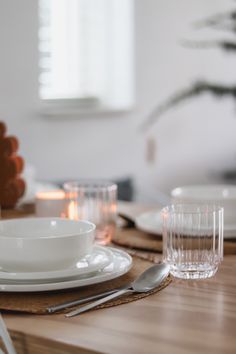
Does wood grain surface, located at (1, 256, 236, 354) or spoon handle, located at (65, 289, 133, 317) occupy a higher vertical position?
spoon handle, located at (65, 289, 133, 317)

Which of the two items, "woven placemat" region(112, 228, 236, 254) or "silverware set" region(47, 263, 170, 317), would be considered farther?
"woven placemat" region(112, 228, 236, 254)

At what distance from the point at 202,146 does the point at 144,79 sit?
71cm

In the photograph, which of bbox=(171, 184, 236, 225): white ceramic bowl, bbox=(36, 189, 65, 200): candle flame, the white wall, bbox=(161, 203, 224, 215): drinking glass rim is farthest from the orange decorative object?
the white wall

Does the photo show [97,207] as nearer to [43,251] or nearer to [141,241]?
[141,241]

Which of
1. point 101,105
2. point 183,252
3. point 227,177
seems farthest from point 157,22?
point 183,252

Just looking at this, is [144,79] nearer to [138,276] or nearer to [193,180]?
[193,180]

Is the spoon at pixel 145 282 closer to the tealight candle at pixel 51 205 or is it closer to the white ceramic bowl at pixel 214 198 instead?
the white ceramic bowl at pixel 214 198

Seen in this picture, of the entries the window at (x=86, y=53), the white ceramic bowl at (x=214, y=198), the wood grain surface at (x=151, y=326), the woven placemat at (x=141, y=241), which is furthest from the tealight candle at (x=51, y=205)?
the window at (x=86, y=53)

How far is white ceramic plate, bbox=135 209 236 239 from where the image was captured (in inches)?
54.1

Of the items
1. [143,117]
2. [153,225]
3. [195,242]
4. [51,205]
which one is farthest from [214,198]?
[143,117]

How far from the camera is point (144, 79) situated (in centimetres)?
402

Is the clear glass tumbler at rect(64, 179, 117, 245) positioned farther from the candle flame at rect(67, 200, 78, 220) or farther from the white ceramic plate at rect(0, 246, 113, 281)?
the white ceramic plate at rect(0, 246, 113, 281)

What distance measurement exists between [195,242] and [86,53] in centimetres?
265

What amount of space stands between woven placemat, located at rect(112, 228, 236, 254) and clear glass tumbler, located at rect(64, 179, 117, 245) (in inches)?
1.1
